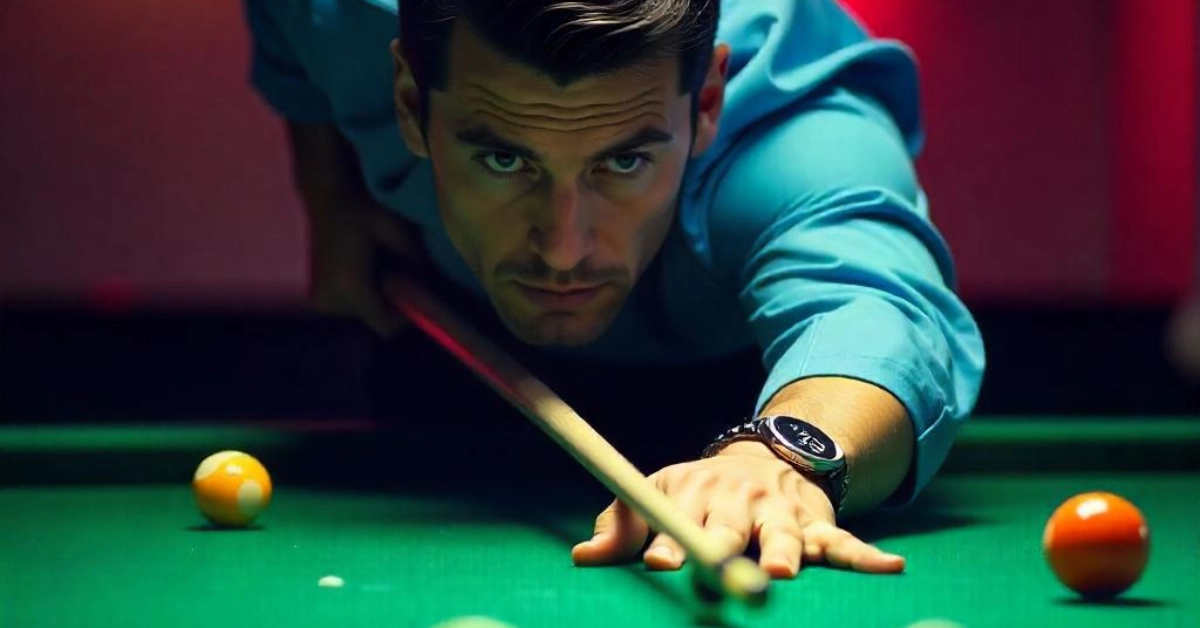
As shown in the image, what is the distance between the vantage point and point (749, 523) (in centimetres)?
210

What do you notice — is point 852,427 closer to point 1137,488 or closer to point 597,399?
point 1137,488

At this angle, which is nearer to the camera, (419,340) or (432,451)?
(432,451)

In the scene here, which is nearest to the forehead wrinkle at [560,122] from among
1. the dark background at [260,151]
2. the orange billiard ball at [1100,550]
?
the orange billiard ball at [1100,550]

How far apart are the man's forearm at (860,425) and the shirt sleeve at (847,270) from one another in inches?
0.9

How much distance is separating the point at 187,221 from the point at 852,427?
22.7ft

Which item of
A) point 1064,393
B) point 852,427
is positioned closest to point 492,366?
point 852,427

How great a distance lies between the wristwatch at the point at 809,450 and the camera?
7.60 feet

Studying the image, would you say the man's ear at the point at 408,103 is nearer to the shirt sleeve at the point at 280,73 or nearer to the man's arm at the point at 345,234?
the shirt sleeve at the point at 280,73

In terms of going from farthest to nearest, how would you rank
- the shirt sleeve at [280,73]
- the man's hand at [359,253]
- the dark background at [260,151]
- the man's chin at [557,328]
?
the dark background at [260,151] < the man's hand at [359,253] < the shirt sleeve at [280,73] < the man's chin at [557,328]

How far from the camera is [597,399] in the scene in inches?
161

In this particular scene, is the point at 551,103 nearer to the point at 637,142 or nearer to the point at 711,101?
the point at 637,142

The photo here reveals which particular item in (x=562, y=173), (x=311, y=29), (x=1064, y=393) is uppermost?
(x=311, y=29)

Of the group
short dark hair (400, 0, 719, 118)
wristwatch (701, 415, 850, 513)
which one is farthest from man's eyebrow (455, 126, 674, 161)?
wristwatch (701, 415, 850, 513)

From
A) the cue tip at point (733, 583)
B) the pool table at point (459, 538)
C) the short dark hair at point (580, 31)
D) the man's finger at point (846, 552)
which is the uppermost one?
the short dark hair at point (580, 31)
